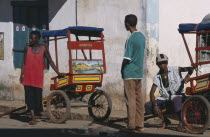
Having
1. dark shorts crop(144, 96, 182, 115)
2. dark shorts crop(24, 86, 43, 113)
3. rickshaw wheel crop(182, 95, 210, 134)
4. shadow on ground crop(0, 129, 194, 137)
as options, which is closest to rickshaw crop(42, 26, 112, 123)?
dark shorts crop(24, 86, 43, 113)

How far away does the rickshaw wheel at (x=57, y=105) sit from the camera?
955 cm

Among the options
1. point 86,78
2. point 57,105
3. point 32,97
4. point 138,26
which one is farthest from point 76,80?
point 138,26

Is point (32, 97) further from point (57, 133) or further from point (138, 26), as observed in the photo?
point (138, 26)

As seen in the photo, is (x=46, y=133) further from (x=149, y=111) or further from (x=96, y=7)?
(x=96, y=7)

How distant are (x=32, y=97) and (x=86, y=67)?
1.13 metres

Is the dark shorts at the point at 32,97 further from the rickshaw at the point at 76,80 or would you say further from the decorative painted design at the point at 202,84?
the decorative painted design at the point at 202,84

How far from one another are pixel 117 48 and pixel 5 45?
3.61 m

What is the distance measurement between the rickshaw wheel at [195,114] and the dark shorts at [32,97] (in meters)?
2.67

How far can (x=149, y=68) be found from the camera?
11.7 meters

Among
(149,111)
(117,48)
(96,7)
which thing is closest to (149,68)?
(117,48)

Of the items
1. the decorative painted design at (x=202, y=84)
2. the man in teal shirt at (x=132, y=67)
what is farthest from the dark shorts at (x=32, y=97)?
the decorative painted design at (x=202, y=84)

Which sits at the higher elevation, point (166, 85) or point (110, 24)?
point (110, 24)

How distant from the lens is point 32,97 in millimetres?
9531

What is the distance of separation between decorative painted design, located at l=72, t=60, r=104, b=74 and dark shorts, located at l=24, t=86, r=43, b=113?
78 centimetres
